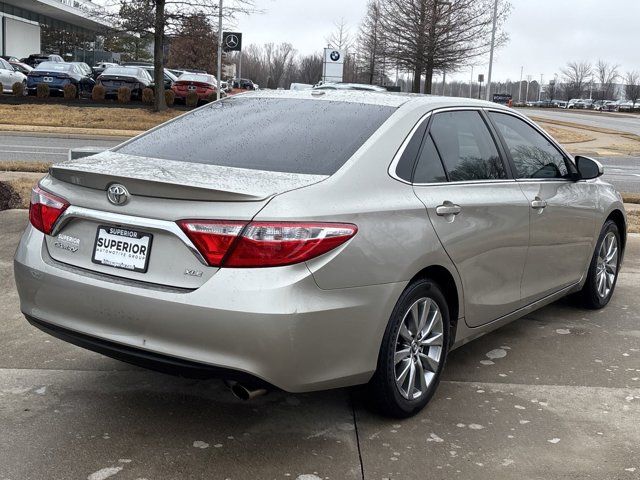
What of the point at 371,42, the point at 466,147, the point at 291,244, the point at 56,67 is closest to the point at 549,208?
the point at 466,147

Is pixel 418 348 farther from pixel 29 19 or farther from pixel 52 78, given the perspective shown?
pixel 29 19

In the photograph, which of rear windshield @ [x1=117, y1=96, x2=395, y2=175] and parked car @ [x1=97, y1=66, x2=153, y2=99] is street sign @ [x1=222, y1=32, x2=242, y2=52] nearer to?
parked car @ [x1=97, y1=66, x2=153, y2=99]

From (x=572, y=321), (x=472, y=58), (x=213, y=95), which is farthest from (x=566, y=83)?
(x=572, y=321)

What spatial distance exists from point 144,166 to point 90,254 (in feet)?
1.56

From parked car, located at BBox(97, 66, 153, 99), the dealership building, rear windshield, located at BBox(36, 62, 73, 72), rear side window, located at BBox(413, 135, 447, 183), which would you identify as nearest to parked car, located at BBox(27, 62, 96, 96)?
rear windshield, located at BBox(36, 62, 73, 72)

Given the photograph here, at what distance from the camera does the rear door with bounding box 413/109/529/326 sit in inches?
153

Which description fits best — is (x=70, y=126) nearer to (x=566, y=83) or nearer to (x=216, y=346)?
(x=216, y=346)

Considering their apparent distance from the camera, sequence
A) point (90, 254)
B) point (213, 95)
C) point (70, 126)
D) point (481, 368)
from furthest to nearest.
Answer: point (213, 95)
point (70, 126)
point (481, 368)
point (90, 254)

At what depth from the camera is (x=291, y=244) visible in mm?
3096

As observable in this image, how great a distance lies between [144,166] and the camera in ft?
11.7

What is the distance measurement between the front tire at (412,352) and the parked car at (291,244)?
0.04ft

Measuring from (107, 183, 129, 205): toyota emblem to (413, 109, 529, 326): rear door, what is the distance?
54.2 inches

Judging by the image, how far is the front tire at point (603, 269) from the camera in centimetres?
575

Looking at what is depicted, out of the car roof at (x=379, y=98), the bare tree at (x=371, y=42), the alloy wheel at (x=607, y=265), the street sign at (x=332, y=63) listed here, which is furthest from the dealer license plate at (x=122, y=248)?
the bare tree at (x=371, y=42)
